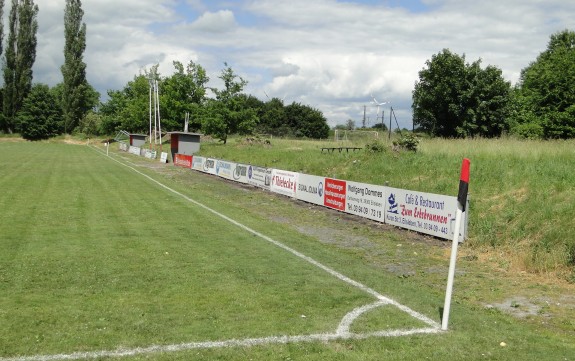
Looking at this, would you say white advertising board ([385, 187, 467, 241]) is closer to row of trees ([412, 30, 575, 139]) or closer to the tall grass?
the tall grass

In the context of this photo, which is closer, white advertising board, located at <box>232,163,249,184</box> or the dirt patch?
the dirt patch

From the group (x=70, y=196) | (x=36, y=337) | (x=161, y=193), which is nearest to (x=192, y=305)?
(x=36, y=337)

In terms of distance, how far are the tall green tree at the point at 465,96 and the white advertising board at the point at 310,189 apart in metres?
28.0

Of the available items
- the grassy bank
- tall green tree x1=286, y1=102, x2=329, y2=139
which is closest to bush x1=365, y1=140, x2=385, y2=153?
the grassy bank

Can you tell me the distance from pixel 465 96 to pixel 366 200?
3289 centimetres

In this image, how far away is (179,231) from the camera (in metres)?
15.6

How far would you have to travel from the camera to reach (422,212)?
17.3 metres

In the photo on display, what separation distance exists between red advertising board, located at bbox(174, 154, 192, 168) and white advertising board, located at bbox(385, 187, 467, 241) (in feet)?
108

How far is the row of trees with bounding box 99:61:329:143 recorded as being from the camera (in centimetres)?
6450

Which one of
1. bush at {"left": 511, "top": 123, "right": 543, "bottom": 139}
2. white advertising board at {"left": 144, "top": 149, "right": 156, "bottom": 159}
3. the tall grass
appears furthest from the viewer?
white advertising board at {"left": 144, "top": 149, "right": 156, "bottom": 159}

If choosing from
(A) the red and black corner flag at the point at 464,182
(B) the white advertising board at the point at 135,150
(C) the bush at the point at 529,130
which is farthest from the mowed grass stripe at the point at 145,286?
(B) the white advertising board at the point at 135,150

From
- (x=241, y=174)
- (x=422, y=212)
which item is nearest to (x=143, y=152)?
(x=241, y=174)

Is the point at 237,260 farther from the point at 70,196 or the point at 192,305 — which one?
the point at 70,196

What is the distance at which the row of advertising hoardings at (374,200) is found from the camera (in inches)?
644
